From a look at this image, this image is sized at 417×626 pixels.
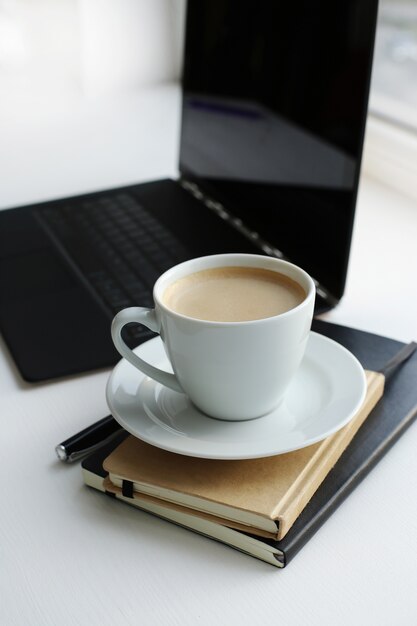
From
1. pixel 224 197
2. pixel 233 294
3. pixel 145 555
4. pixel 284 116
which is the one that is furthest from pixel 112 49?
pixel 145 555

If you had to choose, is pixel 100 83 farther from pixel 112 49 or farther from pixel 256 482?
pixel 256 482

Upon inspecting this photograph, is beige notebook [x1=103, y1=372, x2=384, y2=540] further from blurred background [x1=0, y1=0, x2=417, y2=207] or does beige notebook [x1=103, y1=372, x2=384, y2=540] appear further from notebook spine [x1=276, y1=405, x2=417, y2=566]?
blurred background [x1=0, y1=0, x2=417, y2=207]

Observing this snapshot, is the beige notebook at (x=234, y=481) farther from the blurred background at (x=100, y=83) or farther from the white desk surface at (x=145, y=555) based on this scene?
the blurred background at (x=100, y=83)

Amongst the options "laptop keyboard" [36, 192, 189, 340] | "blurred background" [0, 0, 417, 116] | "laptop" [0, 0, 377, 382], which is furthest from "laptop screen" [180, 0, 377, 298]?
"blurred background" [0, 0, 417, 116]

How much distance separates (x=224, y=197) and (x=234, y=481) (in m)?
0.53

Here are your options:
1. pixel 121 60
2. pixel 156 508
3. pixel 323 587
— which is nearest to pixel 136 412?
pixel 156 508

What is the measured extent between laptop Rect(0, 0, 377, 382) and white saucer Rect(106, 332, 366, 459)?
0.13 m

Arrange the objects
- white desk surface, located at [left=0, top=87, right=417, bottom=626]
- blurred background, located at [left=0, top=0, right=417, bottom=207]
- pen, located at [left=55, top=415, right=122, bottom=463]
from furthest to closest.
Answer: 1. blurred background, located at [left=0, top=0, right=417, bottom=207]
2. pen, located at [left=55, top=415, right=122, bottom=463]
3. white desk surface, located at [left=0, top=87, right=417, bottom=626]

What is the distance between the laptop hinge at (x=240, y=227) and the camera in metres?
0.75

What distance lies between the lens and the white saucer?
484 millimetres

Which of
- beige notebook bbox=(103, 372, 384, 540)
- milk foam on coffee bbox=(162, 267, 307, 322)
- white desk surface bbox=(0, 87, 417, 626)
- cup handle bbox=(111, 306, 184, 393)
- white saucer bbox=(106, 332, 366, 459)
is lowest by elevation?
white desk surface bbox=(0, 87, 417, 626)

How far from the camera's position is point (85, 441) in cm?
56

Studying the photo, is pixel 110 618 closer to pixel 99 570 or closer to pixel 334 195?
pixel 99 570

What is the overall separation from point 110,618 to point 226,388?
0.16 metres
